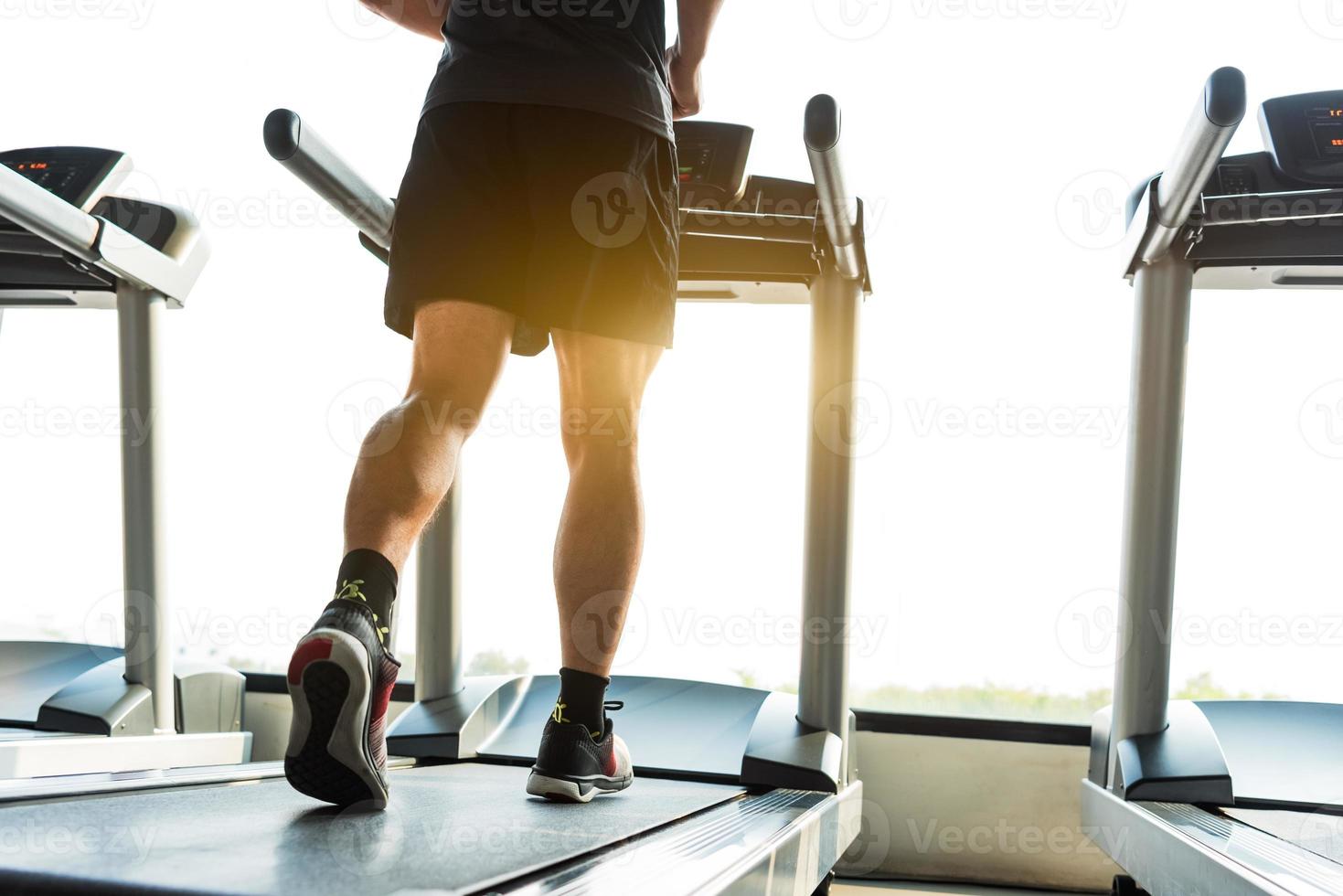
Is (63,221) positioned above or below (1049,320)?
above

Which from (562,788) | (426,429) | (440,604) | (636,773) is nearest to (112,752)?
(440,604)

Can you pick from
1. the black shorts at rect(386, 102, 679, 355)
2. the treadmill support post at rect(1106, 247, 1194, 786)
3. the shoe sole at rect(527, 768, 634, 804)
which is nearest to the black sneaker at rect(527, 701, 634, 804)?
the shoe sole at rect(527, 768, 634, 804)

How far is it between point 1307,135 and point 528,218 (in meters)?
1.41

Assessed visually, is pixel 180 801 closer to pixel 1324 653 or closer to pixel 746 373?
pixel 746 373

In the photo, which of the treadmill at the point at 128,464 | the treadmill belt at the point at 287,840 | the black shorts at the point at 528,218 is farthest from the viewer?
the treadmill at the point at 128,464

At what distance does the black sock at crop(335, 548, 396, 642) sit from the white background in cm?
116

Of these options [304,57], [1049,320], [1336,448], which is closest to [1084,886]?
[1336,448]

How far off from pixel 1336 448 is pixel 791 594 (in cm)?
123

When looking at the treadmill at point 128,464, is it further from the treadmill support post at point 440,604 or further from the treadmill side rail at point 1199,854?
the treadmill side rail at point 1199,854

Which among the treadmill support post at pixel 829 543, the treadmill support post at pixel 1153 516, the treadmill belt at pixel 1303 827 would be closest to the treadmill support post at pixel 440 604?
the treadmill support post at pixel 829 543

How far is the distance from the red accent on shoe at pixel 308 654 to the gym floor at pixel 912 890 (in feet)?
4.83

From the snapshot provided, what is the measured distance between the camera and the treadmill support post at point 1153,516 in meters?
1.82

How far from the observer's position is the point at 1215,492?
2174mm

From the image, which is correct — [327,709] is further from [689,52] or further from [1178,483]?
[1178,483]
